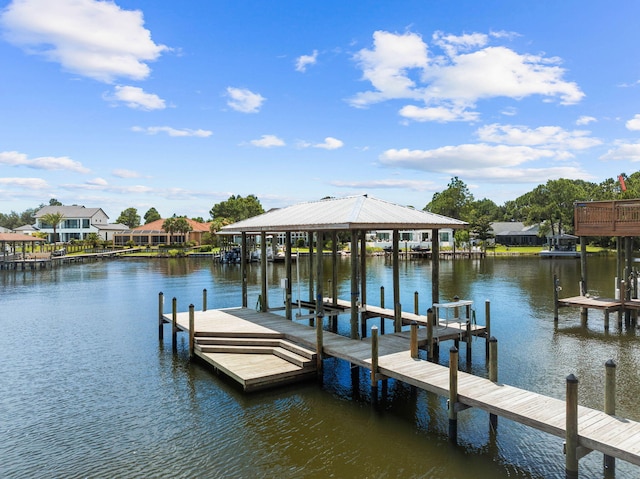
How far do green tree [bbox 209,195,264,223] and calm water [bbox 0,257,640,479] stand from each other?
255 ft

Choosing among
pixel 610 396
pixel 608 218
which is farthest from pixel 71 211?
pixel 610 396

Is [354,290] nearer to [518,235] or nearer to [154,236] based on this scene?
[518,235]

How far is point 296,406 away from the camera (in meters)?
12.0

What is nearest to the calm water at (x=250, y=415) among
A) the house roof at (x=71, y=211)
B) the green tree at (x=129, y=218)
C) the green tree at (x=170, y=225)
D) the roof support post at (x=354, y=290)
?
the roof support post at (x=354, y=290)

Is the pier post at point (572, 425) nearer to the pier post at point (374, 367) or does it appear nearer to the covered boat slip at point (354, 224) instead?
the pier post at point (374, 367)

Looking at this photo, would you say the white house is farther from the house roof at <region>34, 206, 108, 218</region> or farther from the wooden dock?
the wooden dock

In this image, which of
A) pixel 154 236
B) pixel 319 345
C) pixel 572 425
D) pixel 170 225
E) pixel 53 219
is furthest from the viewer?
pixel 154 236

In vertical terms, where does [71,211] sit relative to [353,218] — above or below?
above

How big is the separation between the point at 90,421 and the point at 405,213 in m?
11.2

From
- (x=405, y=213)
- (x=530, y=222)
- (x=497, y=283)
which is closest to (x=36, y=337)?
(x=405, y=213)

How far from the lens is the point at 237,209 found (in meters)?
101

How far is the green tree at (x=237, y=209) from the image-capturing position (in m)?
99.2

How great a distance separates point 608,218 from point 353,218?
535 inches

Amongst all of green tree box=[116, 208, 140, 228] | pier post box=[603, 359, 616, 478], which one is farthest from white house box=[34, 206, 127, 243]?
pier post box=[603, 359, 616, 478]
